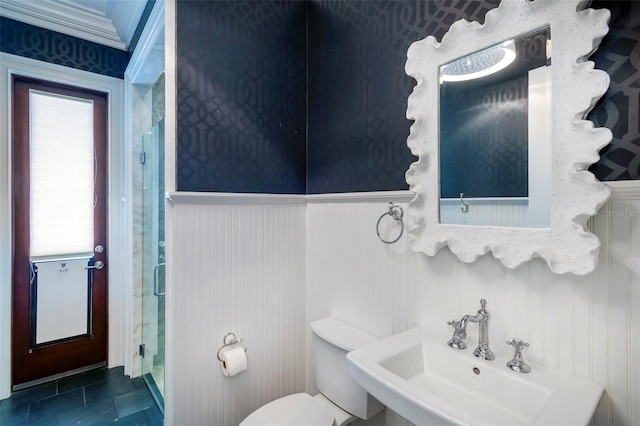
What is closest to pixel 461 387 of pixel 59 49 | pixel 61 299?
pixel 61 299

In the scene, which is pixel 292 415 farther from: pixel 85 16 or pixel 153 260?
pixel 85 16

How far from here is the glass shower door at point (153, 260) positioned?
6.41 ft

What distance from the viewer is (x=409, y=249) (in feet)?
4.33

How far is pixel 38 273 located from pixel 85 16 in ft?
6.27

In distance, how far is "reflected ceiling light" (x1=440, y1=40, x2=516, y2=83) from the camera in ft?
3.39

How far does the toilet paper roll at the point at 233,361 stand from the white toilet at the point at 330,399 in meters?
0.21

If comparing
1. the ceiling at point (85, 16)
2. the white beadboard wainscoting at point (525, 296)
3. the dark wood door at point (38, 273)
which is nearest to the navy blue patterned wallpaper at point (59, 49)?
the ceiling at point (85, 16)

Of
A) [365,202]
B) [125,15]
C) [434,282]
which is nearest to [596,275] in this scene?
[434,282]

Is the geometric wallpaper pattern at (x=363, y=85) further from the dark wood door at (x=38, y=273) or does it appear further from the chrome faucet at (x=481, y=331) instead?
the dark wood door at (x=38, y=273)

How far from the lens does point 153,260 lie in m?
2.17

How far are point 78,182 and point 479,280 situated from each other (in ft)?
9.10

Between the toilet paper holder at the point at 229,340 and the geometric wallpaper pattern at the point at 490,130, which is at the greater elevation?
the geometric wallpaper pattern at the point at 490,130

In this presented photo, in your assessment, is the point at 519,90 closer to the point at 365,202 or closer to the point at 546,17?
the point at 546,17

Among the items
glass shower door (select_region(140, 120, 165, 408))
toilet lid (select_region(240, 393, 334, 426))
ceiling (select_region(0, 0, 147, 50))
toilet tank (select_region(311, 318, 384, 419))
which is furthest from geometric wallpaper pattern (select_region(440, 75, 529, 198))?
ceiling (select_region(0, 0, 147, 50))
